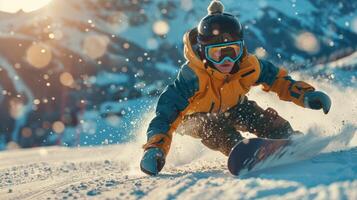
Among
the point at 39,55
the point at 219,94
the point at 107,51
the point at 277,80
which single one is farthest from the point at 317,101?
the point at 107,51

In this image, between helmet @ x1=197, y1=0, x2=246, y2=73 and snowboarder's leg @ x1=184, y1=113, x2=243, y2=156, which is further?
snowboarder's leg @ x1=184, y1=113, x2=243, y2=156

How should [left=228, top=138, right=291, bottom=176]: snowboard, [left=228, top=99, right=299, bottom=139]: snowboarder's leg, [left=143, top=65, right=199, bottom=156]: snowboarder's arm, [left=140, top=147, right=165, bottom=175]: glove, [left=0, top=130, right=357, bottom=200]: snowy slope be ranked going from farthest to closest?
1. [left=228, top=99, right=299, bottom=139]: snowboarder's leg
2. [left=143, top=65, right=199, bottom=156]: snowboarder's arm
3. [left=140, top=147, right=165, bottom=175]: glove
4. [left=228, top=138, right=291, bottom=176]: snowboard
5. [left=0, top=130, right=357, bottom=200]: snowy slope

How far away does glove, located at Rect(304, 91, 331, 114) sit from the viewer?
4.03 metres

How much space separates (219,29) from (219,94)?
26.4 inches

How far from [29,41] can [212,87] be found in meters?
70.2

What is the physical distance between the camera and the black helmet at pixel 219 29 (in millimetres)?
3945

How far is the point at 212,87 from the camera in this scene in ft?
14.1

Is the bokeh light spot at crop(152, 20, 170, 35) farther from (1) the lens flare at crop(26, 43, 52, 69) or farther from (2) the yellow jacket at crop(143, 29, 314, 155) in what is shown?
(2) the yellow jacket at crop(143, 29, 314, 155)

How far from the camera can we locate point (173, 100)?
4.04 metres

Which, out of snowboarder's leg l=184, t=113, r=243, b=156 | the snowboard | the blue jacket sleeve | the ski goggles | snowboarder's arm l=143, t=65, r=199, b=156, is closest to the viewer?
the snowboard

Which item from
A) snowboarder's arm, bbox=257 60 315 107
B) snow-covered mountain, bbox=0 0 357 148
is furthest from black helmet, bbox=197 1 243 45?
snow-covered mountain, bbox=0 0 357 148

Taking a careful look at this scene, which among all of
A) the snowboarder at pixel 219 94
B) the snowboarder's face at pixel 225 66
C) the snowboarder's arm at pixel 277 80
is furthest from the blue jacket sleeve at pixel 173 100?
the snowboarder's arm at pixel 277 80

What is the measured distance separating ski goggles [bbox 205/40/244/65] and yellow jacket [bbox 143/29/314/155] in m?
0.14

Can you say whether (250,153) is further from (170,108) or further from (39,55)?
(39,55)
